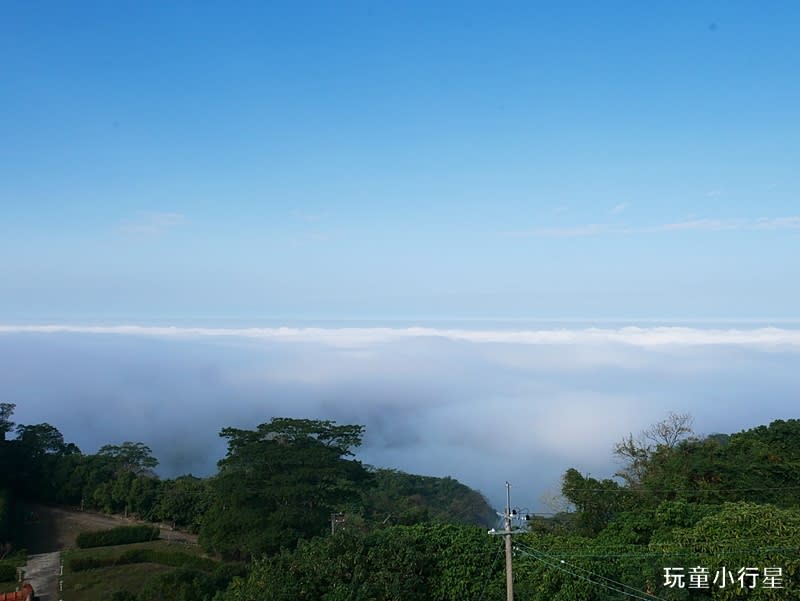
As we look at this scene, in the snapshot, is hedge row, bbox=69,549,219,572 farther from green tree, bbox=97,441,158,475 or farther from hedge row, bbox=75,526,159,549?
green tree, bbox=97,441,158,475

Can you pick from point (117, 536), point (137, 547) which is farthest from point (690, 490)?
point (117, 536)

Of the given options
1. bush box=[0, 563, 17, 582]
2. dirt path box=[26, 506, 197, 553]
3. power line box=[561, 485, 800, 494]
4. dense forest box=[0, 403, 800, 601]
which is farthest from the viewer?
dirt path box=[26, 506, 197, 553]

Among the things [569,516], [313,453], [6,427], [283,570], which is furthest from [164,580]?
[6,427]

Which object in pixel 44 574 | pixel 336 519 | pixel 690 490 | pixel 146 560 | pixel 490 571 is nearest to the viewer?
pixel 490 571

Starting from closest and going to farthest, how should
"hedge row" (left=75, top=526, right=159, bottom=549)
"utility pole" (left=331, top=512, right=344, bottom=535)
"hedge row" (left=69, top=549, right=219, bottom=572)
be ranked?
"utility pole" (left=331, top=512, right=344, bottom=535) < "hedge row" (left=69, top=549, right=219, bottom=572) < "hedge row" (left=75, top=526, right=159, bottom=549)

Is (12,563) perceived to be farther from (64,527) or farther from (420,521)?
(420,521)

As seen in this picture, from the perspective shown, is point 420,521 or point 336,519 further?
point 420,521

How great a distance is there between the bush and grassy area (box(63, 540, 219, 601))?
6.54 feet

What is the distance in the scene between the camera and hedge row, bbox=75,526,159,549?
33.1 meters

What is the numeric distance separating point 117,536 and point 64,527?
543 cm

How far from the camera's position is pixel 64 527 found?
121 ft

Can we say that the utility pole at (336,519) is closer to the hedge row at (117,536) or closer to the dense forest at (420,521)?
the dense forest at (420,521)

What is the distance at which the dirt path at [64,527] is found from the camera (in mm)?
34219

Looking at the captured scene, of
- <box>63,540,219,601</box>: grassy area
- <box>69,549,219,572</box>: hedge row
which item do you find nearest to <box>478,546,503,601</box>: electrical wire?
<box>63,540,219,601</box>: grassy area
